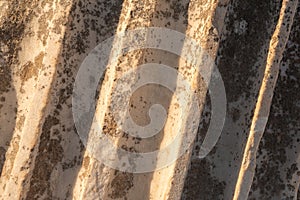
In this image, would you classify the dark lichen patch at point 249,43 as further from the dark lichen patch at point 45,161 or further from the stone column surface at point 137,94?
the dark lichen patch at point 45,161

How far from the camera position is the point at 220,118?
112cm

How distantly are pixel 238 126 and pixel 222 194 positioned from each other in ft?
0.61

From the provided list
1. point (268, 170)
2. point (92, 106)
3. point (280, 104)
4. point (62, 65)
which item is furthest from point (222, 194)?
point (62, 65)

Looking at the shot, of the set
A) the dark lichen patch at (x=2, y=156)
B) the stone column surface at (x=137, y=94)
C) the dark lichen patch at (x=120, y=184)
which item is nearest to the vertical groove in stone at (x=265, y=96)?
the stone column surface at (x=137, y=94)

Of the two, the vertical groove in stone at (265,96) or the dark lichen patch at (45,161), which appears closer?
the dark lichen patch at (45,161)

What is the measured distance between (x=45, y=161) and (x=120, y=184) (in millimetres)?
188

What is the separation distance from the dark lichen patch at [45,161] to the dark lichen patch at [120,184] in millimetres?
143

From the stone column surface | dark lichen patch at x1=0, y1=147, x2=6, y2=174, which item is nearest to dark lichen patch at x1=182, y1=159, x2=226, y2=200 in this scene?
the stone column surface

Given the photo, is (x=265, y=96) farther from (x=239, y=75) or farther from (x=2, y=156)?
(x=2, y=156)

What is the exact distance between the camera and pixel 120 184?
1.05 metres

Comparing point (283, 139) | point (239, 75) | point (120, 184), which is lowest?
point (120, 184)

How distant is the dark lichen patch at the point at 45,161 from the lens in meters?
0.99

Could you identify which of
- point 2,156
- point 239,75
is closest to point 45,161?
point 2,156

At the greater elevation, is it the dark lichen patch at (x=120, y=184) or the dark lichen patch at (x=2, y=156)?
the dark lichen patch at (x=2, y=156)
